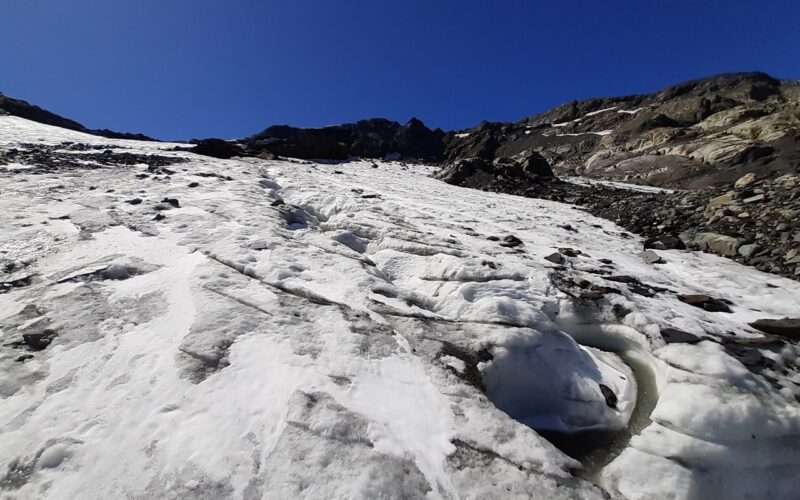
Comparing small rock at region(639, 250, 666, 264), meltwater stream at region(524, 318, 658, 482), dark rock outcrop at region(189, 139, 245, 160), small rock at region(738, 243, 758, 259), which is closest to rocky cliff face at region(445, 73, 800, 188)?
small rock at region(738, 243, 758, 259)

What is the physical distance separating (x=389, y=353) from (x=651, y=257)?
24.2 feet

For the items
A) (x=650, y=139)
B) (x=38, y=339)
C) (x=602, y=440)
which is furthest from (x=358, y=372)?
(x=650, y=139)

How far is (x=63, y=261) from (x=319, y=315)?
5.08m

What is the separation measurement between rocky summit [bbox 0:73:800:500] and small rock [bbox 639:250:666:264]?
0.06 m

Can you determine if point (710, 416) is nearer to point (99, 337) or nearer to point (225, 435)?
point (225, 435)

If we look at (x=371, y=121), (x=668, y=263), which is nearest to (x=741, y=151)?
(x=668, y=263)

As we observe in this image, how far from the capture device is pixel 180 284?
5984 mm

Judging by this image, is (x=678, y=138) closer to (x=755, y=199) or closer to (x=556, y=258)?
(x=755, y=199)

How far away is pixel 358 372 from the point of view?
4312 millimetres

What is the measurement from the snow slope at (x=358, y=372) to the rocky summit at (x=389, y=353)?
0.03 m

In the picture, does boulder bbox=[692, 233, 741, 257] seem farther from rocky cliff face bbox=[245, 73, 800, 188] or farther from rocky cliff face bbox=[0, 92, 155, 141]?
rocky cliff face bbox=[0, 92, 155, 141]

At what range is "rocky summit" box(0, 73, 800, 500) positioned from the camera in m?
3.22

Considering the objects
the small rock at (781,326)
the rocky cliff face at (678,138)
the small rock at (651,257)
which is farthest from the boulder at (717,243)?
the rocky cliff face at (678,138)

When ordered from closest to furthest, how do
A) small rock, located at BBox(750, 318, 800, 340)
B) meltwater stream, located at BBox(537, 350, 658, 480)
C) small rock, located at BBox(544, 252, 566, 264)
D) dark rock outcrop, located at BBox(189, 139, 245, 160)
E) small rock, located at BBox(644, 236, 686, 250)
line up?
meltwater stream, located at BBox(537, 350, 658, 480), small rock, located at BBox(750, 318, 800, 340), small rock, located at BBox(544, 252, 566, 264), small rock, located at BBox(644, 236, 686, 250), dark rock outcrop, located at BBox(189, 139, 245, 160)
